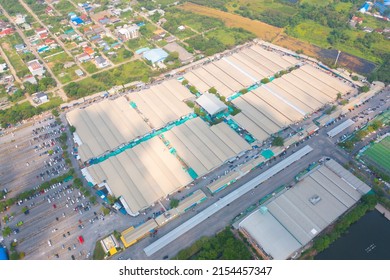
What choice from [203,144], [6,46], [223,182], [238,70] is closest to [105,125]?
[203,144]

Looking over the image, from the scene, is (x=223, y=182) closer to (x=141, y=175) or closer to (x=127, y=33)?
(x=141, y=175)

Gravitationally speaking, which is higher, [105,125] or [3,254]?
[105,125]

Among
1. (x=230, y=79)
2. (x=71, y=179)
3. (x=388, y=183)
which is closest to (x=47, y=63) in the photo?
(x=71, y=179)

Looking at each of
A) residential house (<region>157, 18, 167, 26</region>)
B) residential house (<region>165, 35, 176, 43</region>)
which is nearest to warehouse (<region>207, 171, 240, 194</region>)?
residential house (<region>165, 35, 176, 43</region>)

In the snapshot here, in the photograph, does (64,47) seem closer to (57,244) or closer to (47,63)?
(47,63)

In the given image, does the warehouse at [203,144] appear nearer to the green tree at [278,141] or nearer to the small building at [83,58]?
the green tree at [278,141]

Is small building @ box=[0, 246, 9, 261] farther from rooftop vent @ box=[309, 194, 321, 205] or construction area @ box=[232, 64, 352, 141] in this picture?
rooftop vent @ box=[309, 194, 321, 205]

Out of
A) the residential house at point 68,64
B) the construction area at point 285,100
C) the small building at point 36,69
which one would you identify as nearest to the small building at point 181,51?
the construction area at point 285,100
